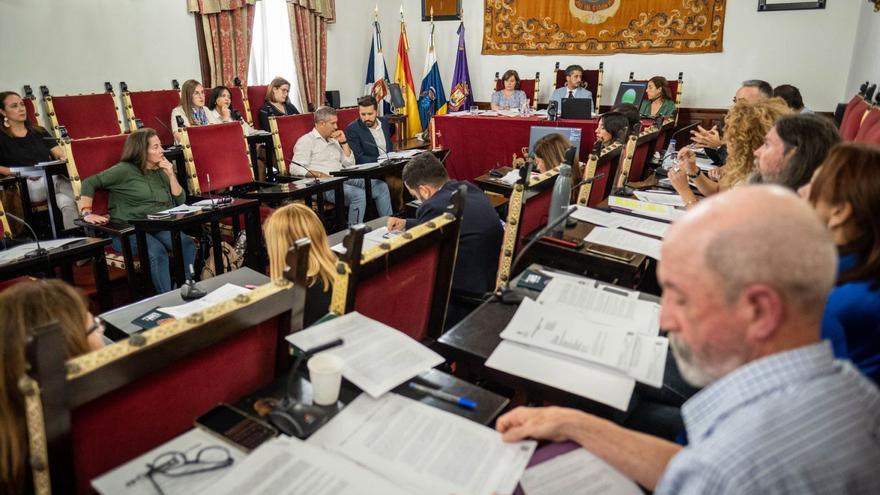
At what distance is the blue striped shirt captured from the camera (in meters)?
0.64

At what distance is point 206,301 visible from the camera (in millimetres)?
1799

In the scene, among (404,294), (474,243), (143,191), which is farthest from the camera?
(143,191)

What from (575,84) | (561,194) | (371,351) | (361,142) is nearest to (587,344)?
(371,351)

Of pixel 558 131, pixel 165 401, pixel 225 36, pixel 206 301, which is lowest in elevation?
pixel 206 301

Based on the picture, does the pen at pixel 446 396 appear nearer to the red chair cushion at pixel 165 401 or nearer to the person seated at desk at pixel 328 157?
the red chair cushion at pixel 165 401

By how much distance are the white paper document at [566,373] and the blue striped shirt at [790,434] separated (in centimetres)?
41

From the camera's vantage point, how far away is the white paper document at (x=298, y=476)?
34.5 inches

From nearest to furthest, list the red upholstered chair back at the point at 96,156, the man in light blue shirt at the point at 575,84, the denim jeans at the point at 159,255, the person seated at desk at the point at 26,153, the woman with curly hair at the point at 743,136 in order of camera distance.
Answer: the woman with curly hair at the point at 743,136
the denim jeans at the point at 159,255
the red upholstered chair back at the point at 96,156
the person seated at desk at the point at 26,153
the man in light blue shirt at the point at 575,84

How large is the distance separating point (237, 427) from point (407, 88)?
7.01 m

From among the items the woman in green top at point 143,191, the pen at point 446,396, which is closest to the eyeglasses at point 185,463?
the pen at point 446,396

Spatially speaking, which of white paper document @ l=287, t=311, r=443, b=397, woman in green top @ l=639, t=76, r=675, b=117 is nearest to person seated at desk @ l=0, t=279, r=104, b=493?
white paper document @ l=287, t=311, r=443, b=397

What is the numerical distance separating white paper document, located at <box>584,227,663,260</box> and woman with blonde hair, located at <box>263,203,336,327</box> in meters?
1.02

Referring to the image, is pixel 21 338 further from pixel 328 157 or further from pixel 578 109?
pixel 578 109

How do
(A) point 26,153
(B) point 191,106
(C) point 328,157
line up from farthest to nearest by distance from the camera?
(B) point 191,106, (C) point 328,157, (A) point 26,153
